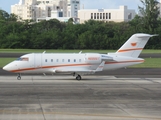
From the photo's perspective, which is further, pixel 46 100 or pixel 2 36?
pixel 2 36

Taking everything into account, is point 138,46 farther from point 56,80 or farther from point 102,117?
point 102,117

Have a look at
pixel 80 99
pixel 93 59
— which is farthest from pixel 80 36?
pixel 80 99

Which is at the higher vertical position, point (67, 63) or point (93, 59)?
point (93, 59)

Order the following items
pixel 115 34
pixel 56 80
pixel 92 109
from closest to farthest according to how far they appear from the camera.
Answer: pixel 92 109
pixel 56 80
pixel 115 34

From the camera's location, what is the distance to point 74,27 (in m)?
120

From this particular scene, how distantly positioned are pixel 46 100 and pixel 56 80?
1115cm

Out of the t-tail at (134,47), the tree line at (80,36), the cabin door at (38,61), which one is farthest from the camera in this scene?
the tree line at (80,36)

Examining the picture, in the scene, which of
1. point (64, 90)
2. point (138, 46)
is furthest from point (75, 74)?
point (64, 90)

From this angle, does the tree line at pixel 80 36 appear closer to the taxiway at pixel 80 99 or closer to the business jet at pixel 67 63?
the business jet at pixel 67 63

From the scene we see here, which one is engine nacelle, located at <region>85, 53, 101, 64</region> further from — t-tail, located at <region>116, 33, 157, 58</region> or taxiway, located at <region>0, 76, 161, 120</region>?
t-tail, located at <region>116, 33, 157, 58</region>

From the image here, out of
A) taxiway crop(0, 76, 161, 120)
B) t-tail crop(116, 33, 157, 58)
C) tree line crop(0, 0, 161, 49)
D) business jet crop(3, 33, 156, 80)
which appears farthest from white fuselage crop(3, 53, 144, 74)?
tree line crop(0, 0, 161, 49)

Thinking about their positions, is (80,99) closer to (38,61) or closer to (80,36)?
(38,61)

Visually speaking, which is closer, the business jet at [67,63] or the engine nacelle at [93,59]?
the business jet at [67,63]

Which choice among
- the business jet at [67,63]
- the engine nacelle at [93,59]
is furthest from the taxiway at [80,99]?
the engine nacelle at [93,59]
